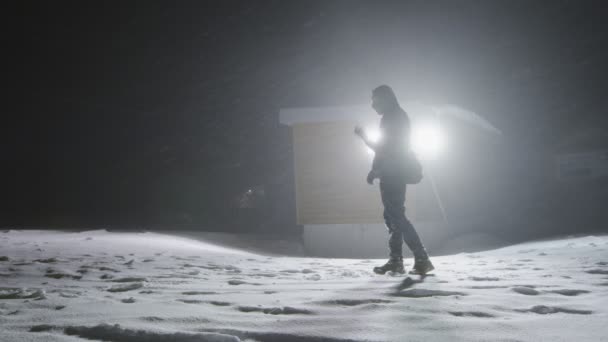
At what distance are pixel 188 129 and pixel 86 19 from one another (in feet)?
13.3

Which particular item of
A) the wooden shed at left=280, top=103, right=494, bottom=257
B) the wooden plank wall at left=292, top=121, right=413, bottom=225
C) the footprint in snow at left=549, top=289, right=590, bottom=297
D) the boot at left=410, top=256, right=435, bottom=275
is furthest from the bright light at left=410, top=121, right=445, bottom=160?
the footprint in snow at left=549, top=289, right=590, bottom=297

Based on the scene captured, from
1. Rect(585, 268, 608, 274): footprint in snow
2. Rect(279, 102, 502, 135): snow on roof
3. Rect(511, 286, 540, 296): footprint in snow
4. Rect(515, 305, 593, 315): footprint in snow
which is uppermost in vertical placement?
Rect(279, 102, 502, 135): snow on roof

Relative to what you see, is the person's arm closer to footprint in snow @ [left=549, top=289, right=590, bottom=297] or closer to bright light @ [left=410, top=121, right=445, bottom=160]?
footprint in snow @ [left=549, top=289, right=590, bottom=297]

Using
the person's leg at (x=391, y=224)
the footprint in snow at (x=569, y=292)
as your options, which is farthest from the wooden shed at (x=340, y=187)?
the footprint in snow at (x=569, y=292)

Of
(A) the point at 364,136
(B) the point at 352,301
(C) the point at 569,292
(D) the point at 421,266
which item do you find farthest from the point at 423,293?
(A) the point at 364,136

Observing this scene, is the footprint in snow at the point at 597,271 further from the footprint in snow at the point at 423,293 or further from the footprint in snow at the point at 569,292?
the footprint in snow at the point at 423,293

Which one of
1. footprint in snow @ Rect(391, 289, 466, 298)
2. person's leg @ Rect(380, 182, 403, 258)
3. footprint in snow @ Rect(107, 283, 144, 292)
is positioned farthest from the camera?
person's leg @ Rect(380, 182, 403, 258)

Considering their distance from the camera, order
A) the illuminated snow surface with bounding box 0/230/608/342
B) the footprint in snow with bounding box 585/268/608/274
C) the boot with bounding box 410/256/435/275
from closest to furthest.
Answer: the illuminated snow surface with bounding box 0/230/608/342, the footprint in snow with bounding box 585/268/608/274, the boot with bounding box 410/256/435/275

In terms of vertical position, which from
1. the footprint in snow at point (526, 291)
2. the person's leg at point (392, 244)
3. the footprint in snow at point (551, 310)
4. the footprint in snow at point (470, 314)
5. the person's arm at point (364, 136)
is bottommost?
the footprint in snow at point (551, 310)

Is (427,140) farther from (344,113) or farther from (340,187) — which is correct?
(340,187)

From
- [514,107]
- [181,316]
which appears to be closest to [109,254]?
[181,316]

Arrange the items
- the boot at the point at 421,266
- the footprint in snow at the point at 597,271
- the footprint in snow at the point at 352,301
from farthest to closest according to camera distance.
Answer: the boot at the point at 421,266 → the footprint in snow at the point at 597,271 → the footprint in snow at the point at 352,301

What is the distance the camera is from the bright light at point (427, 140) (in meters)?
10.2

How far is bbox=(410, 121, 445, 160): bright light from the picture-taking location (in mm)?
10203
